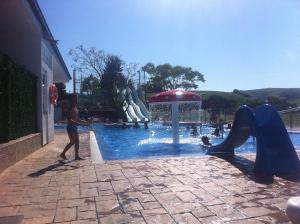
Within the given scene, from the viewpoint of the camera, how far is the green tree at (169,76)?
63.3 m

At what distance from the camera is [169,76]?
64.0 metres

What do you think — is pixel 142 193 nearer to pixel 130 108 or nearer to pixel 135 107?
pixel 130 108

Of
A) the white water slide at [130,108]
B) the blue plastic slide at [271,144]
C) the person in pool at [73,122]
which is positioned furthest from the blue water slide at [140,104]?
the blue plastic slide at [271,144]

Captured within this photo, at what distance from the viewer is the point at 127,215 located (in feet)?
15.4

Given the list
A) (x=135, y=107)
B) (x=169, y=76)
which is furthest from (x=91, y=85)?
(x=169, y=76)

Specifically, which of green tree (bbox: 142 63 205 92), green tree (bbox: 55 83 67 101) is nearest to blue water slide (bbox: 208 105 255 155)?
green tree (bbox: 55 83 67 101)

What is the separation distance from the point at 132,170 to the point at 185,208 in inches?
111

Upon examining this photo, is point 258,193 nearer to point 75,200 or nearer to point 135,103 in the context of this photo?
point 75,200

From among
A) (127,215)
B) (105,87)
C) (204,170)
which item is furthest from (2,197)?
(105,87)

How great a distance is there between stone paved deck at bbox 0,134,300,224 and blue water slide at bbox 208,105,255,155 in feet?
3.89

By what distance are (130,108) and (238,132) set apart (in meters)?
32.8

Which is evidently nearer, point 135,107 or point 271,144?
point 271,144

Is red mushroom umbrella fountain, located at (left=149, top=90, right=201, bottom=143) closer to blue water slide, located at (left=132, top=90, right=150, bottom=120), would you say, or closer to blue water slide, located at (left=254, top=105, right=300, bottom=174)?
A: blue water slide, located at (left=254, top=105, right=300, bottom=174)

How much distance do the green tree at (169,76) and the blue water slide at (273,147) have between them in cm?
5424
